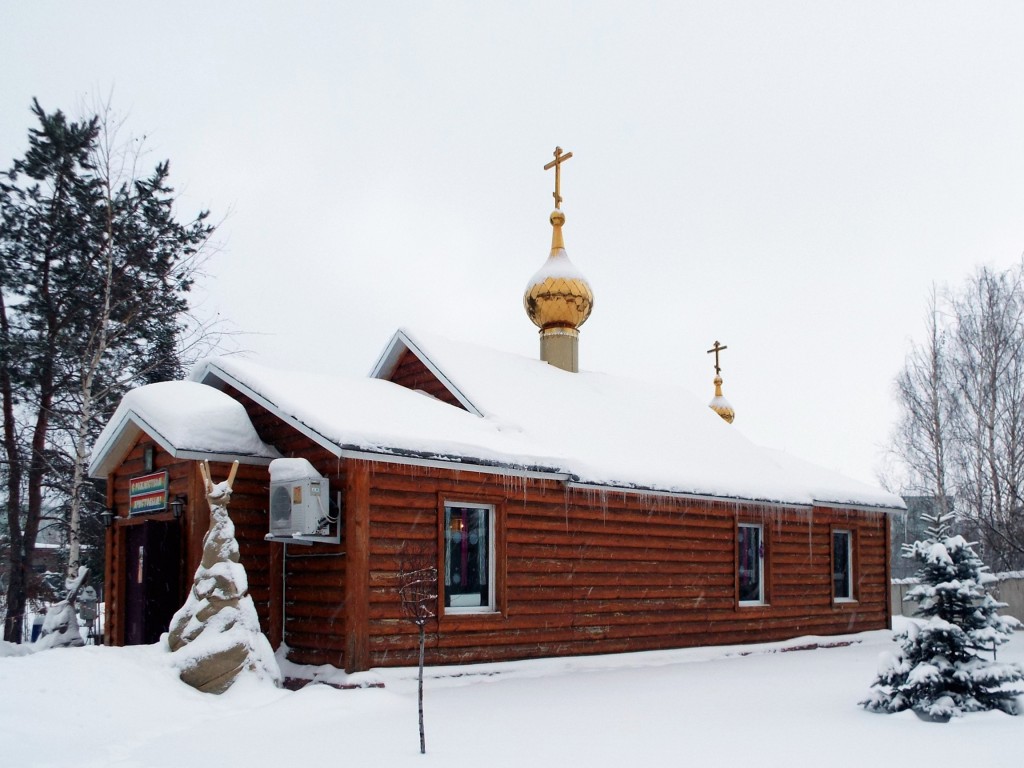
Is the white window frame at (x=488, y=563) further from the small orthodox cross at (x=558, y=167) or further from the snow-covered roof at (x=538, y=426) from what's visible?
the small orthodox cross at (x=558, y=167)

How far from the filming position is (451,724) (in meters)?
7.68

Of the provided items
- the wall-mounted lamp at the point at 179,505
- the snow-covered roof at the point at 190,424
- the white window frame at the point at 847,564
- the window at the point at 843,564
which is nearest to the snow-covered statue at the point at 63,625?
the snow-covered roof at the point at 190,424

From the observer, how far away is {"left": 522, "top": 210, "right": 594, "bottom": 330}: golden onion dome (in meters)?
16.3

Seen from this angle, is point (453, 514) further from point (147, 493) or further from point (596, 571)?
point (147, 493)

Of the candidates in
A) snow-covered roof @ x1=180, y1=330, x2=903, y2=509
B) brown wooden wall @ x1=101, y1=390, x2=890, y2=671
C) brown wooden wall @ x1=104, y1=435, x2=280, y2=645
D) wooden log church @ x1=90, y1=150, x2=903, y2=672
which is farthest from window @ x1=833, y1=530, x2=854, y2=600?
brown wooden wall @ x1=104, y1=435, x2=280, y2=645

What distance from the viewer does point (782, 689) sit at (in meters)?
9.87

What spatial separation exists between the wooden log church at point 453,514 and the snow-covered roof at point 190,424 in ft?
0.08

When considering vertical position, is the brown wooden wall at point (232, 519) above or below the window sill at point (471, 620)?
above

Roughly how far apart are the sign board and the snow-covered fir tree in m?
7.36

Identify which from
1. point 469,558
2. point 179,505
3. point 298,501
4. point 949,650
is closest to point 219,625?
point 298,501

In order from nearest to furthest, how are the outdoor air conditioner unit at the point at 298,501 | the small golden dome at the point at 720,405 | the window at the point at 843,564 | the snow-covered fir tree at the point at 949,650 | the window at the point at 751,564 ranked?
the snow-covered fir tree at the point at 949,650 < the outdoor air conditioner unit at the point at 298,501 < the window at the point at 751,564 < the window at the point at 843,564 < the small golden dome at the point at 720,405

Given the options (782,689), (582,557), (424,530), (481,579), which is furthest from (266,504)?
(782,689)

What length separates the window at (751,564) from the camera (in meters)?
14.2

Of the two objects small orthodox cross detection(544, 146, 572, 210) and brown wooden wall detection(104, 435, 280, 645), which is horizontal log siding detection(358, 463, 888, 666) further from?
small orthodox cross detection(544, 146, 572, 210)
